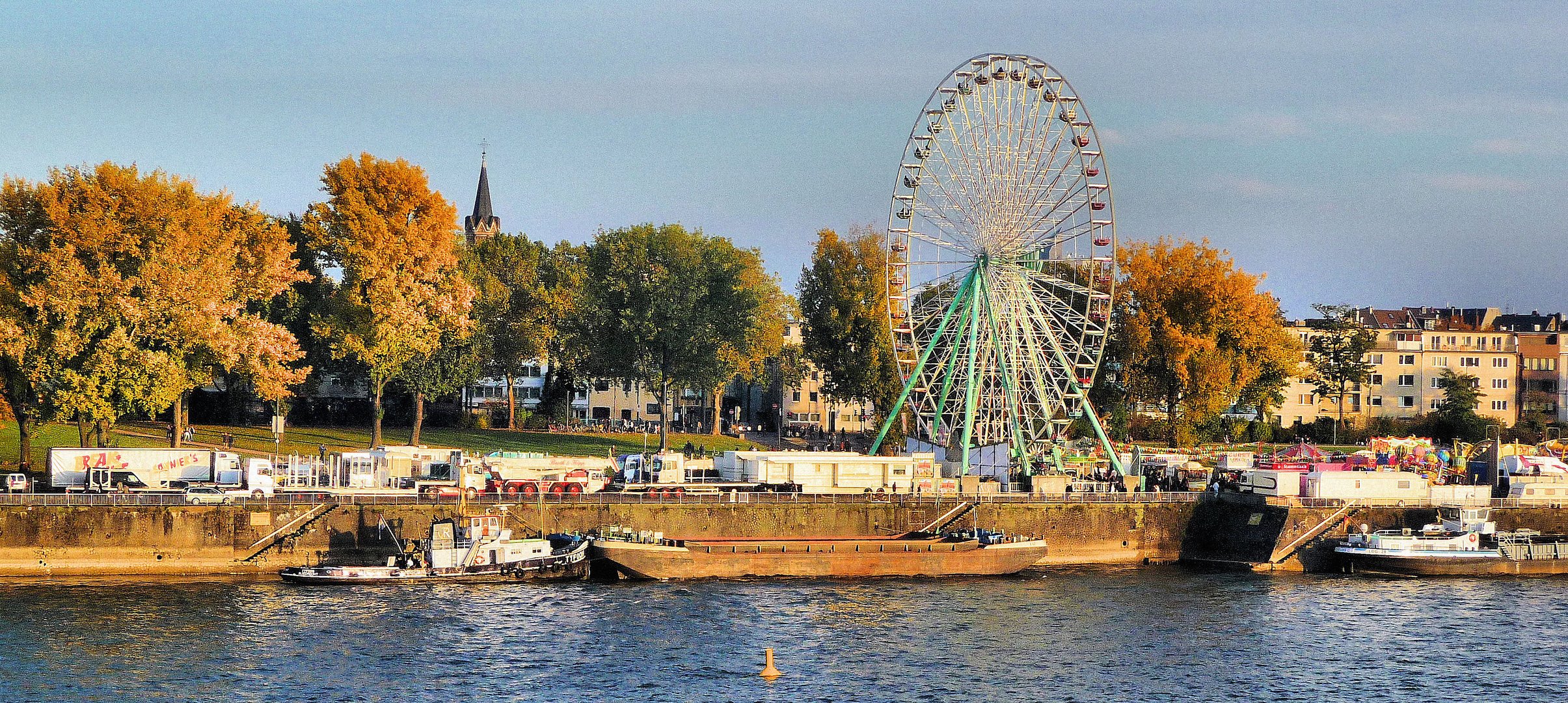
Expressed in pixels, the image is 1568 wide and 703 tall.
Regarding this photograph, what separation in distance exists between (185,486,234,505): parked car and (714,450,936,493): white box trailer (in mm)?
27524

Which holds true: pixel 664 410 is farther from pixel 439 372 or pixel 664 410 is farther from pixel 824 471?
pixel 824 471

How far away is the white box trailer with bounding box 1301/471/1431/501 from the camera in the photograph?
302ft

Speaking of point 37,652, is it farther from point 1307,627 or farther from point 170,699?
point 1307,627

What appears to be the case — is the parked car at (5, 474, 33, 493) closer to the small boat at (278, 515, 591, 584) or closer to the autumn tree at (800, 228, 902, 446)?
the small boat at (278, 515, 591, 584)

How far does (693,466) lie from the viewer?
3686 inches

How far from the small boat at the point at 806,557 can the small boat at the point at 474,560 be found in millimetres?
1876

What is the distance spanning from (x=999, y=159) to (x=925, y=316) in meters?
13.6

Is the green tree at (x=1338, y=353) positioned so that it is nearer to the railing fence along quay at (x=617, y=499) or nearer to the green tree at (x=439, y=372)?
the railing fence along quay at (x=617, y=499)

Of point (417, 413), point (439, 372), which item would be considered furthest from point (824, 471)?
point (417, 413)

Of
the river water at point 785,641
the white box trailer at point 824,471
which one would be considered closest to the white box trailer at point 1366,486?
the river water at point 785,641

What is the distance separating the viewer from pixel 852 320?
130 m

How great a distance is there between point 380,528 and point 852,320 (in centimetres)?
5522

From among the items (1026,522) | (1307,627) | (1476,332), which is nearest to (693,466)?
(1026,522)

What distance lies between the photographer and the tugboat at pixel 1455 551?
285 feet
